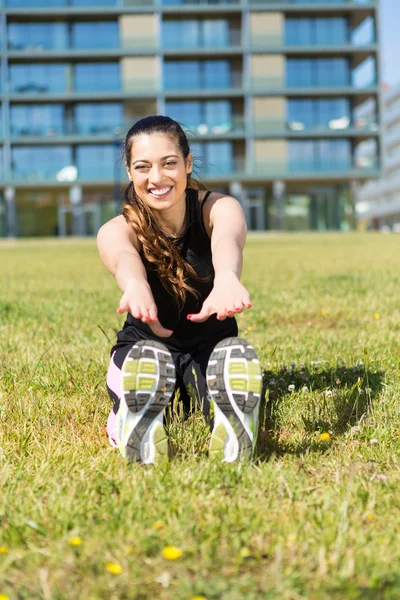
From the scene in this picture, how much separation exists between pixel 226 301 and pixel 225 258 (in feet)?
1.08

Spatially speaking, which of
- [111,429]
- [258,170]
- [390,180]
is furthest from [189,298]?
[390,180]

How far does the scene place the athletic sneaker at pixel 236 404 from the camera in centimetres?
253

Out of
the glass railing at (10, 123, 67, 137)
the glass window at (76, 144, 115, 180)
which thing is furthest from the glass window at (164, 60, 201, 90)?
the glass railing at (10, 123, 67, 137)

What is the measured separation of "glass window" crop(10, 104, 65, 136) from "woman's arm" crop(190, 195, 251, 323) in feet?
154

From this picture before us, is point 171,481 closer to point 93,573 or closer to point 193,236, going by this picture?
point 93,573

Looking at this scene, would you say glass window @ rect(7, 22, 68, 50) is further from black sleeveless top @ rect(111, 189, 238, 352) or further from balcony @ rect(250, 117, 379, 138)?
black sleeveless top @ rect(111, 189, 238, 352)

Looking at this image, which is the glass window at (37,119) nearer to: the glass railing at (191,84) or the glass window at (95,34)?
the glass window at (95,34)

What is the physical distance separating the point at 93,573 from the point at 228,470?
0.74 metres

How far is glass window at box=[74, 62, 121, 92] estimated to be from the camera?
48.2 m

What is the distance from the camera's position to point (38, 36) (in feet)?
157

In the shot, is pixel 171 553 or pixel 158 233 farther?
pixel 158 233

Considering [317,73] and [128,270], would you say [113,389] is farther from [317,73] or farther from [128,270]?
[317,73]

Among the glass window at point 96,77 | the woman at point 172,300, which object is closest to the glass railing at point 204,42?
the glass window at point 96,77

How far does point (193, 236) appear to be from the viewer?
3266 mm
